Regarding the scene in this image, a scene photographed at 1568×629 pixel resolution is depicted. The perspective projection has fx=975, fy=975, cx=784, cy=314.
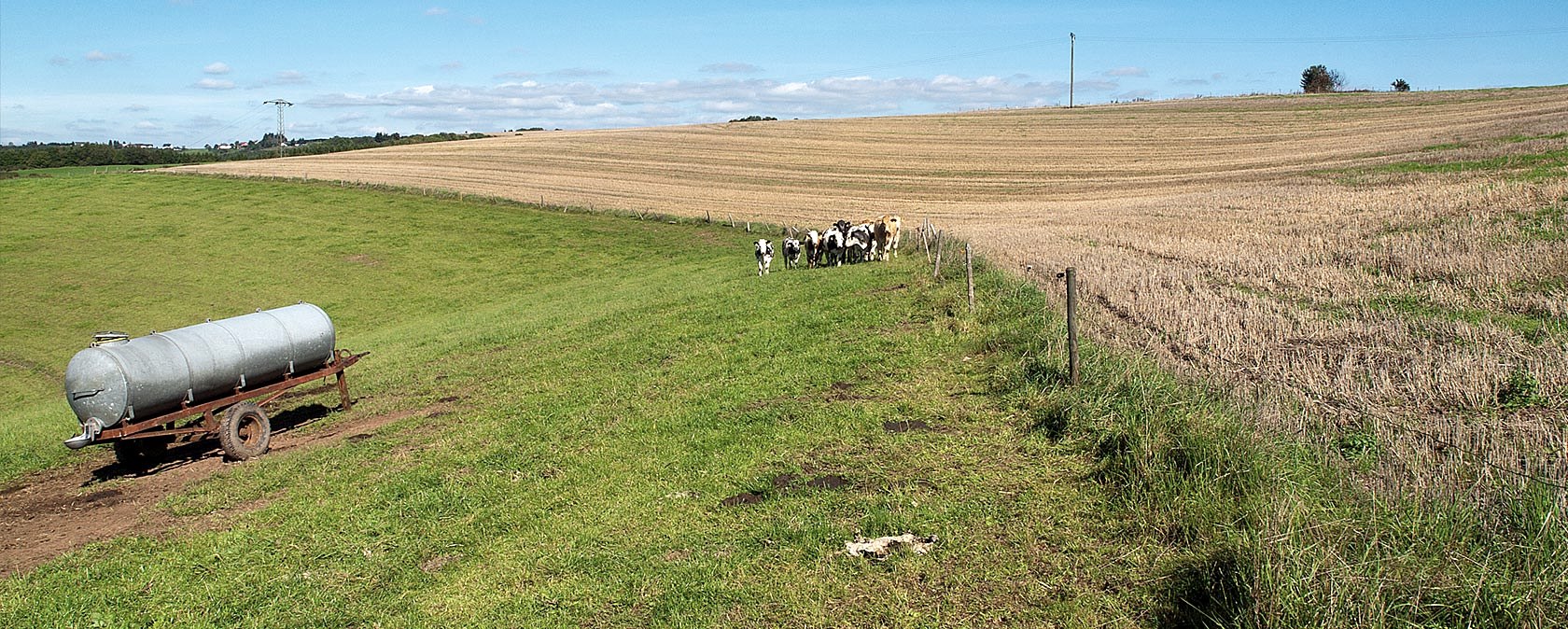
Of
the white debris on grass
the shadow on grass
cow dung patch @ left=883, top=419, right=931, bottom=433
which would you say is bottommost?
the shadow on grass

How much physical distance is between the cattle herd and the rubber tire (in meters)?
15.7

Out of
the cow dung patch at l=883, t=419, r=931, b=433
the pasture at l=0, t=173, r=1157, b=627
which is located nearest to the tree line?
the pasture at l=0, t=173, r=1157, b=627

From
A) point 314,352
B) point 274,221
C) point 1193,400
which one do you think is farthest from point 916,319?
point 274,221

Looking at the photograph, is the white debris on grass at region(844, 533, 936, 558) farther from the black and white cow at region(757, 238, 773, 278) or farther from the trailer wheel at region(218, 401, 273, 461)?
the black and white cow at region(757, 238, 773, 278)

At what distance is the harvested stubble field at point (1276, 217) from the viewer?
8359mm

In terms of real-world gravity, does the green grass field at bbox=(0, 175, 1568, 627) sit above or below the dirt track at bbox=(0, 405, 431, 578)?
above

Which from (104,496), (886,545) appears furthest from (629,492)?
(104,496)

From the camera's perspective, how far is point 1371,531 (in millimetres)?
5723

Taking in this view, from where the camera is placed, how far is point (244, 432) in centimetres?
1330

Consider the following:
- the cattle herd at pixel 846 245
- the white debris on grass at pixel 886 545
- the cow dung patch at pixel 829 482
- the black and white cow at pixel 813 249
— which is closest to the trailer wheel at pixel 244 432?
the cow dung patch at pixel 829 482

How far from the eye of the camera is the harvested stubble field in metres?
8.36

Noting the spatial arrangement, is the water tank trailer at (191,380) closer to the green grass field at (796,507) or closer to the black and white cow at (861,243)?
the green grass field at (796,507)

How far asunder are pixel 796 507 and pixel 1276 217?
23.8m

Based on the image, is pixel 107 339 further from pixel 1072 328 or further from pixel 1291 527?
pixel 1291 527
